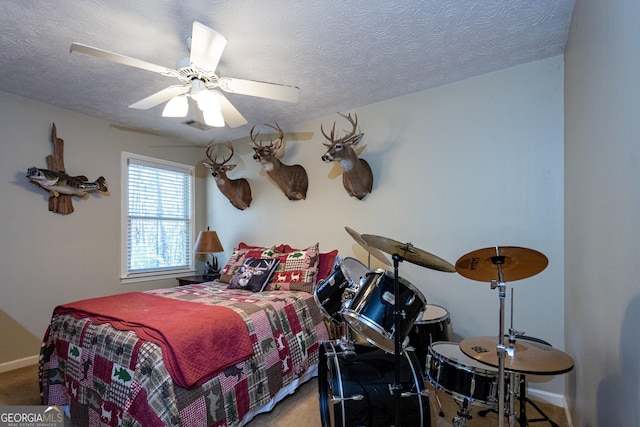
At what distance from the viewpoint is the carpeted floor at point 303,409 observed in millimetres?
2037

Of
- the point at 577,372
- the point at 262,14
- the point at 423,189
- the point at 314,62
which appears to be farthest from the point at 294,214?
the point at 577,372

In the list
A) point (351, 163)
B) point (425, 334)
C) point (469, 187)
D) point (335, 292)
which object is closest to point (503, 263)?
point (425, 334)

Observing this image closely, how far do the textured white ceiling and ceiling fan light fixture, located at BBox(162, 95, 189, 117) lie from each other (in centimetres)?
40

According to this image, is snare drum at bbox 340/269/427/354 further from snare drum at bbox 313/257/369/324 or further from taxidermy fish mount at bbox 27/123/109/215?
taxidermy fish mount at bbox 27/123/109/215

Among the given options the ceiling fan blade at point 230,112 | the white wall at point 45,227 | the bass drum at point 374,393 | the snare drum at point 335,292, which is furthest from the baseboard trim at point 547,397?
the white wall at point 45,227

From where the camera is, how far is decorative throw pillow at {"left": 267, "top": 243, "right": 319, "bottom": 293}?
2.85 m

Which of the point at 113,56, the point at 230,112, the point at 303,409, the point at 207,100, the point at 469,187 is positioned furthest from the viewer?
the point at 469,187

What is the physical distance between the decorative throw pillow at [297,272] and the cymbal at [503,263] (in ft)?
5.12

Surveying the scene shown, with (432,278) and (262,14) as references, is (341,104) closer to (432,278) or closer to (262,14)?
(262,14)

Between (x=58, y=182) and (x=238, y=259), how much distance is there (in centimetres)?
191

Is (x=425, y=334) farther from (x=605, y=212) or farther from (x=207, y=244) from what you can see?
(x=207, y=244)

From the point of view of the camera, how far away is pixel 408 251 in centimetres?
148

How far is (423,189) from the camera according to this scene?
2861 millimetres

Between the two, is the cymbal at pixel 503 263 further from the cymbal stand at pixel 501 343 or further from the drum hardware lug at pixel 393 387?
the drum hardware lug at pixel 393 387
